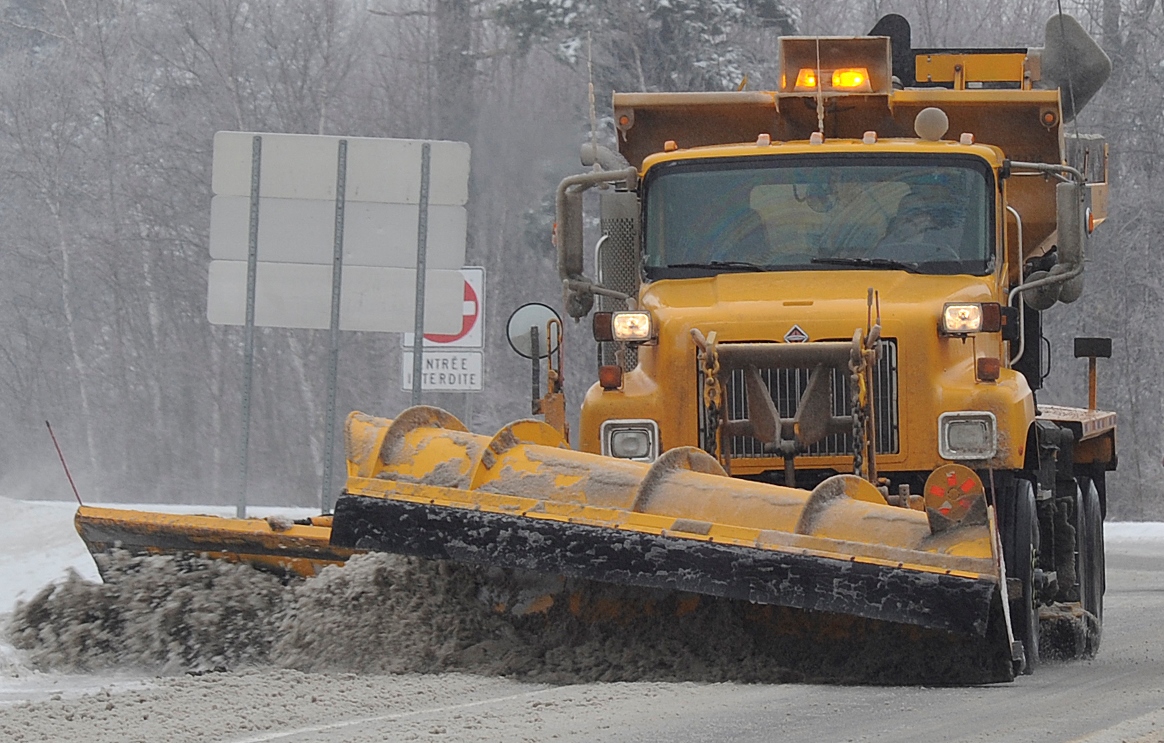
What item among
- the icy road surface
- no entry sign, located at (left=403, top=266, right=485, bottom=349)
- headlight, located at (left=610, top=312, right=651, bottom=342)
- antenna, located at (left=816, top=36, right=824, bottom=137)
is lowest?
the icy road surface

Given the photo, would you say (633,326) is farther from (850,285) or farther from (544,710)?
(544,710)

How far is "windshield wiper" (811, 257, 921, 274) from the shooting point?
8.59m

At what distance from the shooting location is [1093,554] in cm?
1058

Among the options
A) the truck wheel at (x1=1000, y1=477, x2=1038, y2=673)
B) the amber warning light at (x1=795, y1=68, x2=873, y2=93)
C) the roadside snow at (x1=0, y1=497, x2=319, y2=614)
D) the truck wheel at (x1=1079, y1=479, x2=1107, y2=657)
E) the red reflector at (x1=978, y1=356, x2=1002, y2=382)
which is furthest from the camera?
the roadside snow at (x1=0, y1=497, x2=319, y2=614)

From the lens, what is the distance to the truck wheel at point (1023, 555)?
759cm

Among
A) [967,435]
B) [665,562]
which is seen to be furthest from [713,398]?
[665,562]

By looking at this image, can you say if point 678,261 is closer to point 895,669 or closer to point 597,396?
→ point 597,396

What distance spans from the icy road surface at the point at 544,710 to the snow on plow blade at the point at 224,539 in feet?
2.09

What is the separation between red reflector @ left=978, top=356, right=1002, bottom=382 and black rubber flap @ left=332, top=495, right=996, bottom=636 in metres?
1.77

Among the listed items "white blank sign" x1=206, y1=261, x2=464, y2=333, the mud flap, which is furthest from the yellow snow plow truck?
"white blank sign" x1=206, y1=261, x2=464, y2=333

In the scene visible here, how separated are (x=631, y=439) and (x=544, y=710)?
2.09 metres

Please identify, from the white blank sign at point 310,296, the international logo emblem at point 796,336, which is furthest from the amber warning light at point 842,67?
the white blank sign at point 310,296

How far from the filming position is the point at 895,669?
7.13m

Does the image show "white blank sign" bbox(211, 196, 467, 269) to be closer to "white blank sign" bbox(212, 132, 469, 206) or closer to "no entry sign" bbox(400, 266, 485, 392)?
"white blank sign" bbox(212, 132, 469, 206)
